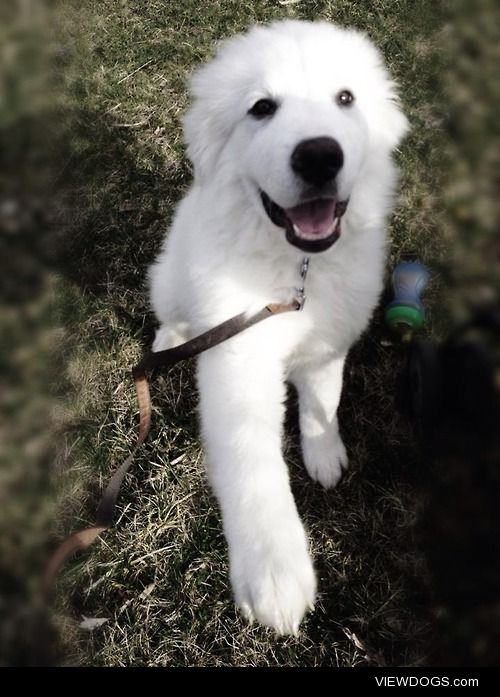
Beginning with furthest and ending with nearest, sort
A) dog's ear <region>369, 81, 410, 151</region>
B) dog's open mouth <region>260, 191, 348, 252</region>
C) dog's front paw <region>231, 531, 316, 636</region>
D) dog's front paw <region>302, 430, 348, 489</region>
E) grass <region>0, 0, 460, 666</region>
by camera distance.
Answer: dog's front paw <region>302, 430, 348, 489</region> < grass <region>0, 0, 460, 666</region> < dog's ear <region>369, 81, 410, 151</region> < dog's open mouth <region>260, 191, 348, 252</region> < dog's front paw <region>231, 531, 316, 636</region>

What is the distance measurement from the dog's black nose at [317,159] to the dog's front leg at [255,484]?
2.05 feet

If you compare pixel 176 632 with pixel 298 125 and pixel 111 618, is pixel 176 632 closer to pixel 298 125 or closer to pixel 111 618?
pixel 111 618

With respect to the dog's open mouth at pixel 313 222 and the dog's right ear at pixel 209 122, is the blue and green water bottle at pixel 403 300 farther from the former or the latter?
the dog's right ear at pixel 209 122

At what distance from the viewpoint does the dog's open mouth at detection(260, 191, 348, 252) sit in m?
1.83

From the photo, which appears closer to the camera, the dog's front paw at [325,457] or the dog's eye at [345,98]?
the dog's eye at [345,98]

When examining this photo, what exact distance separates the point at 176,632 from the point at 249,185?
1.86 m

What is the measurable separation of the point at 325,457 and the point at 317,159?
4.49 feet

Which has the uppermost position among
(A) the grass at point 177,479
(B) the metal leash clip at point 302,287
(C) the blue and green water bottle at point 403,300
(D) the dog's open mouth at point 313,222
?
(D) the dog's open mouth at point 313,222

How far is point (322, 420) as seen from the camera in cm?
248

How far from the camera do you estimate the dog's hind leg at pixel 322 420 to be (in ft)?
7.71

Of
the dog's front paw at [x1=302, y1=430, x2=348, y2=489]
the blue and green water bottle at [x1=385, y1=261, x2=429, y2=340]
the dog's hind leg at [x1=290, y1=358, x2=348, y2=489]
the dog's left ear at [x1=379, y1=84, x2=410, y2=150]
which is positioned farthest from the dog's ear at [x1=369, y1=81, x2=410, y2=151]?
the dog's front paw at [x1=302, y1=430, x2=348, y2=489]

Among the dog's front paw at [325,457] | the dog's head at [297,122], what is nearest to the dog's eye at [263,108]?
the dog's head at [297,122]

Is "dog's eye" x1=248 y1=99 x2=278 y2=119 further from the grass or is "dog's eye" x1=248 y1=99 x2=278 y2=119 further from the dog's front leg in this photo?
the dog's front leg

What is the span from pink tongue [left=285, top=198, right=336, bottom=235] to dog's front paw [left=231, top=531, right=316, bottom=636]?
993 millimetres
